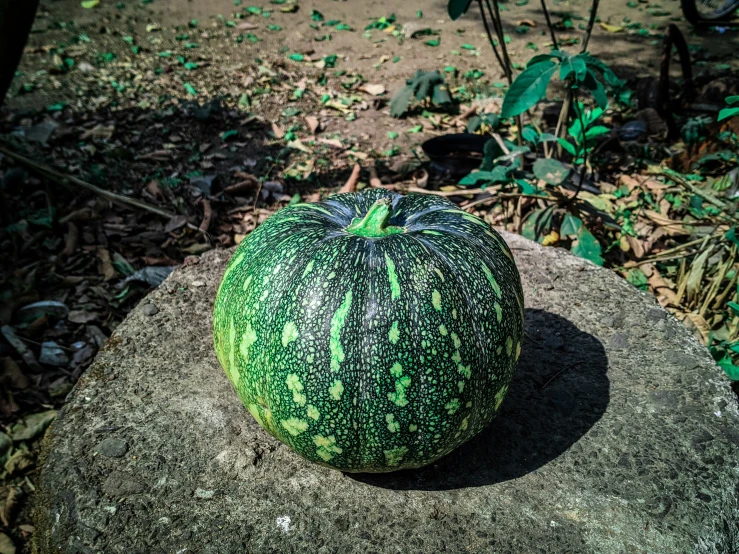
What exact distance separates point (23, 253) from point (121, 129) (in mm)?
1931

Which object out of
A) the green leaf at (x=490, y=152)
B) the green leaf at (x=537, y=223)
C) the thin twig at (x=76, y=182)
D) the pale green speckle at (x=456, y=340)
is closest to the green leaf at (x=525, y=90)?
the green leaf at (x=537, y=223)

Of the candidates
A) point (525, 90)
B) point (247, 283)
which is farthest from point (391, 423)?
point (525, 90)

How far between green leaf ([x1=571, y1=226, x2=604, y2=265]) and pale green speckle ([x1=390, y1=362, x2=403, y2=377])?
2083 mm

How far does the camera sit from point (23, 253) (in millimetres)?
4160

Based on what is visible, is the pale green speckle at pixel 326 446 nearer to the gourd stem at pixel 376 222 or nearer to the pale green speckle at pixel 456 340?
the pale green speckle at pixel 456 340

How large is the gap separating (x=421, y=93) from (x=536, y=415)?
4.54 metres

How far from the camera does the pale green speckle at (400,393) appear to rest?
5.89 feet

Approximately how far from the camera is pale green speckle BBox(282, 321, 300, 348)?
1.83 metres

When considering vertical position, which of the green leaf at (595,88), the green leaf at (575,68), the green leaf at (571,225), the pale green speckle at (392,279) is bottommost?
the green leaf at (571,225)

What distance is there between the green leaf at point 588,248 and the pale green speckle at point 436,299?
75.9 inches

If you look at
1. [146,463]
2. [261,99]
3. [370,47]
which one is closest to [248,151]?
[261,99]

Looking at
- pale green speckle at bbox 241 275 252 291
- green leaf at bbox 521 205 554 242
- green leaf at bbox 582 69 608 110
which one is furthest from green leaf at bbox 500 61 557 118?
pale green speckle at bbox 241 275 252 291

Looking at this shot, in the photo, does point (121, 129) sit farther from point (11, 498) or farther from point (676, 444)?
point (676, 444)

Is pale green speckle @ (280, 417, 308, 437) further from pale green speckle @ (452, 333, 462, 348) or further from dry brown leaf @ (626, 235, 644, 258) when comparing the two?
dry brown leaf @ (626, 235, 644, 258)
